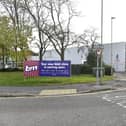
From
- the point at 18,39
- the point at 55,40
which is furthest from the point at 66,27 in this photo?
the point at 18,39

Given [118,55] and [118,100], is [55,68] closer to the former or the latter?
[118,100]

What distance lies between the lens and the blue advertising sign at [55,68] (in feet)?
109

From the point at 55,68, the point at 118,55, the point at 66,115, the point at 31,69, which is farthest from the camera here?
the point at 118,55

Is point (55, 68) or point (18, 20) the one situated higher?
point (18, 20)

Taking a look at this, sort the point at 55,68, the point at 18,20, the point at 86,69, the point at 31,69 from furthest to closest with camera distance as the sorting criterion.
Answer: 1. the point at 18,20
2. the point at 86,69
3. the point at 55,68
4. the point at 31,69

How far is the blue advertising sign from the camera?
109 feet

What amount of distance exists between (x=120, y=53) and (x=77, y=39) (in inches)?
932

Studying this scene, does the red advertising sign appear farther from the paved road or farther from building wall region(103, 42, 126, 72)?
building wall region(103, 42, 126, 72)

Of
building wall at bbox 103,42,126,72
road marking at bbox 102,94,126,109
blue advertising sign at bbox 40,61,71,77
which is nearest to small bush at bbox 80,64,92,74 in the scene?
blue advertising sign at bbox 40,61,71,77

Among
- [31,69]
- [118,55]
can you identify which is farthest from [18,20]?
[118,55]

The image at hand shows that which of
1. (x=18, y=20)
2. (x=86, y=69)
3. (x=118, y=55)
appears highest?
(x=18, y=20)

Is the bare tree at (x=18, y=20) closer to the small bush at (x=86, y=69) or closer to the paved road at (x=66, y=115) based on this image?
the small bush at (x=86, y=69)

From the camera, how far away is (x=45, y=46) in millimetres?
58000

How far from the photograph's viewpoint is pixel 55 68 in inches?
1307
